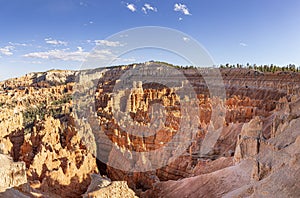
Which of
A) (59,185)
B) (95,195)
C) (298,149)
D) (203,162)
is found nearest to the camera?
(95,195)

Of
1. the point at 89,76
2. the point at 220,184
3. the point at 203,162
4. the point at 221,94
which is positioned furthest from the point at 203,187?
the point at 89,76

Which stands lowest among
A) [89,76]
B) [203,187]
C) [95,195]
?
[203,187]

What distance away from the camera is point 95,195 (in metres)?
5.48

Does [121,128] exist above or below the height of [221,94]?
below

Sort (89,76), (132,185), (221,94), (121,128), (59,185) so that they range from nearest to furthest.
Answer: (59,185) → (132,185) → (121,128) → (221,94) → (89,76)

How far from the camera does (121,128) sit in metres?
17.8

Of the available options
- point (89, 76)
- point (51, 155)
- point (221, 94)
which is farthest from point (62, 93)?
point (51, 155)

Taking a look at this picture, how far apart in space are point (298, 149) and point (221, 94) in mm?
28008

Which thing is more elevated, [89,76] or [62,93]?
[89,76]

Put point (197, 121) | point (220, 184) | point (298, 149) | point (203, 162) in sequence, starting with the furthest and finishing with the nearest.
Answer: point (197, 121)
point (203, 162)
point (220, 184)
point (298, 149)

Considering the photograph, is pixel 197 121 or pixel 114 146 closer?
pixel 114 146

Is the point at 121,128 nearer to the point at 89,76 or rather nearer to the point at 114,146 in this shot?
the point at 114,146

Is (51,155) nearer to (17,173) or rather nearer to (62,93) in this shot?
(17,173)

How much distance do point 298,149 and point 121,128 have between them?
491 inches
